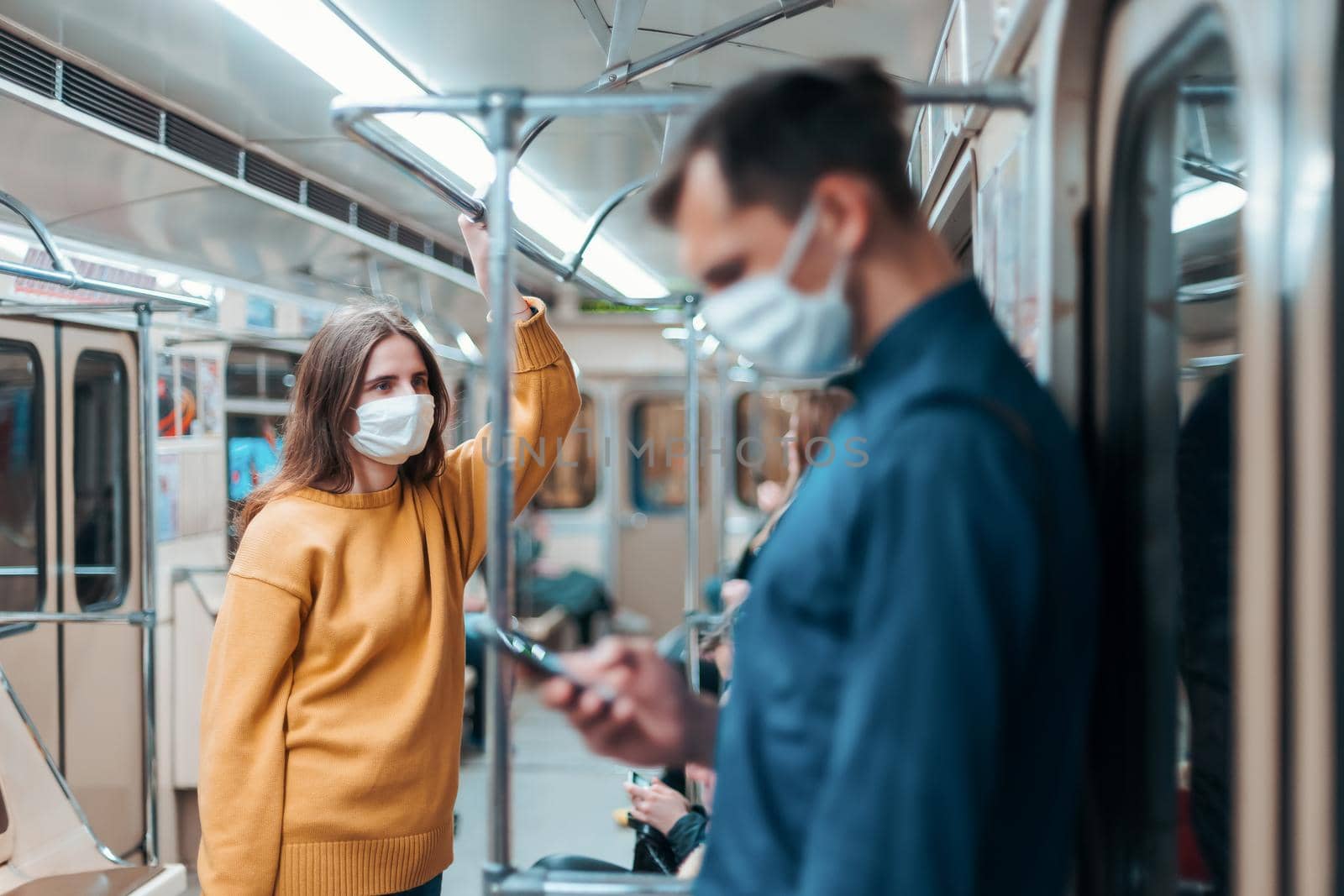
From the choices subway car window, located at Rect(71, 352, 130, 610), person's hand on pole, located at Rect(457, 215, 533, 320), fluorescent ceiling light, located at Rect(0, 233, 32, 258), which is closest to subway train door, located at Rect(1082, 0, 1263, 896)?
person's hand on pole, located at Rect(457, 215, 533, 320)

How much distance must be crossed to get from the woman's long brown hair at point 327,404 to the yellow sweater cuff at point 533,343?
22 cm

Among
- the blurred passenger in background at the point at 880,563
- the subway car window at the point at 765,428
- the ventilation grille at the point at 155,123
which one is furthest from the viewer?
the subway car window at the point at 765,428

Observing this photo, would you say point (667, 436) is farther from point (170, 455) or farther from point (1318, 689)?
point (1318, 689)

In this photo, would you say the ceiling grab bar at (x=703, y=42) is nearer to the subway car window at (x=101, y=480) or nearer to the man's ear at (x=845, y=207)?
the man's ear at (x=845, y=207)

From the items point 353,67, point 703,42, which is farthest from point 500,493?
point 353,67

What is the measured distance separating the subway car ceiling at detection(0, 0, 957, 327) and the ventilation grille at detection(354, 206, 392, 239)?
15 cm

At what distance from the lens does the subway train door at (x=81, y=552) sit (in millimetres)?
3453

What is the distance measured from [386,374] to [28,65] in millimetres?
1507

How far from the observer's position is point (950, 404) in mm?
727

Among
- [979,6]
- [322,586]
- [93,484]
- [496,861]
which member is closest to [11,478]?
[93,484]

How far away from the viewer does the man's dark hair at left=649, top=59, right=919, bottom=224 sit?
2.57ft

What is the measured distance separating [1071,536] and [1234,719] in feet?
0.71

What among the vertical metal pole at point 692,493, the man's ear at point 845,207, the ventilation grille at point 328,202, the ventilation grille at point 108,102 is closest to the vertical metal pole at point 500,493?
the man's ear at point 845,207

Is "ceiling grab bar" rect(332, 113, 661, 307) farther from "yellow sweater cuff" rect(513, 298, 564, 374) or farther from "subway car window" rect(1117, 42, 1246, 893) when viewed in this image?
"subway car window" rect(1117, 42, 1246, 893)
